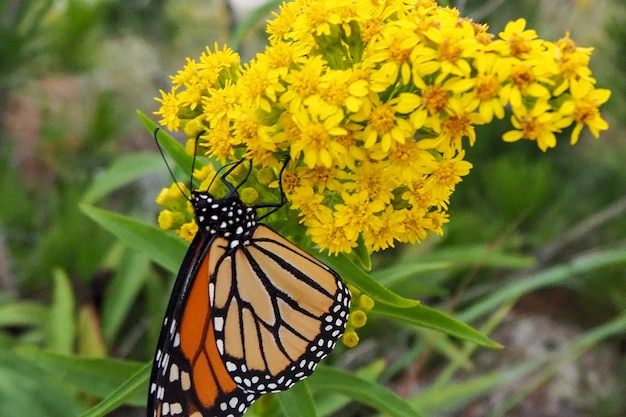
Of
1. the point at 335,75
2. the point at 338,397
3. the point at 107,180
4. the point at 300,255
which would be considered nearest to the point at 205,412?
the point at 300,255

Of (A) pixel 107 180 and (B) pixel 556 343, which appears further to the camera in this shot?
(B) pixel 556 343

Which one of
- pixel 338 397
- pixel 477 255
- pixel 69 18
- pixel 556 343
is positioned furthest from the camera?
pixel 69 18

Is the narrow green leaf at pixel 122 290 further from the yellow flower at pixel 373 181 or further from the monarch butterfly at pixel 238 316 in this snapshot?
the yellow flower at pixel 373 181

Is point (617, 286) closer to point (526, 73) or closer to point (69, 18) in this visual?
point (526, 73)

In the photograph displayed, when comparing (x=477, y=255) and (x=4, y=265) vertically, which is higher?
(x=4, y=265)

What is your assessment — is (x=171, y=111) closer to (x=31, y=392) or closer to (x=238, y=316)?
(x=238, y=316)

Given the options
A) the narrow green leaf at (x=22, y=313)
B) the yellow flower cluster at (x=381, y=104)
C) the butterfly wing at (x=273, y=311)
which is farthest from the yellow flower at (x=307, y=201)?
the narrow green leaf at (x=22, y=313)

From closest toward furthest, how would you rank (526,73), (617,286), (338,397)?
(526,73) < (338,397) < (617,286)
